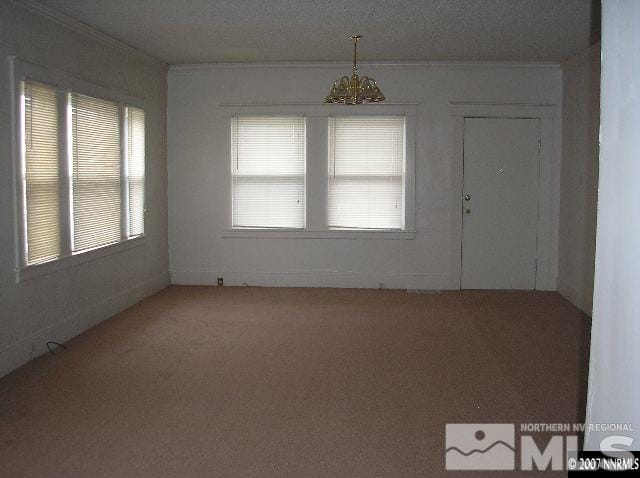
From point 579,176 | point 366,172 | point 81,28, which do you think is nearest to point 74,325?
point 81,28

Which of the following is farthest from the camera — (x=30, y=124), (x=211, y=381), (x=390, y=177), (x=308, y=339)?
(x=390, y=177)

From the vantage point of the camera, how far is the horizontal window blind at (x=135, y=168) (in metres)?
6.80

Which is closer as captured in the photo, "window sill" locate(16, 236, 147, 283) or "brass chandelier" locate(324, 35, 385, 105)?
"window sill" locate(16, 236, 147, 283)

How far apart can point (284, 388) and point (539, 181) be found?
4.72 metres

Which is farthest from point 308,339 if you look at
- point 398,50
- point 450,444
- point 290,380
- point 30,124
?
point 398,50

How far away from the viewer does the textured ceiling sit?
201 inches

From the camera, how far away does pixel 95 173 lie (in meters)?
5.99

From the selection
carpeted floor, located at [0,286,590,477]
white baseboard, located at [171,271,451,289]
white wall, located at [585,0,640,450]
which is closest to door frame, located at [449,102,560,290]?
white baseboard, located at [171,271,451,289]

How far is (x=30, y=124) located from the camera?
4.88 meters

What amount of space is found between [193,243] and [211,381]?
382cm

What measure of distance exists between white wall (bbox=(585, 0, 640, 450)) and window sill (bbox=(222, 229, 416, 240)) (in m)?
5.55

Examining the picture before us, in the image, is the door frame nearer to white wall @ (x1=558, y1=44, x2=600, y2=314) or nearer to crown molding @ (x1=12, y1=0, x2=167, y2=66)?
white wall @ (x1=558, y1=44, x2=600, y2=314)

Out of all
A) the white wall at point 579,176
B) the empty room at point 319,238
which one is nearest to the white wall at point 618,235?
the empty room at point 319,238

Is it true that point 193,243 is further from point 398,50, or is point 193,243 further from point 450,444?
point 450,444
